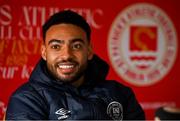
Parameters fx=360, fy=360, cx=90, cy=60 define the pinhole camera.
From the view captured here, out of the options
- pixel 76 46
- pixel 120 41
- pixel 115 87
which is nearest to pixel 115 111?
pixel 115 87

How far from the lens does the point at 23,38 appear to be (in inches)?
92.8

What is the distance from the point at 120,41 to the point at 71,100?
1299mm

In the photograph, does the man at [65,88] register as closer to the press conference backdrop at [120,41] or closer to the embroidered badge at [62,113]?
the embroidered badge at [62,113]

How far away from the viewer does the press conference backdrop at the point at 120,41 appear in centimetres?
234

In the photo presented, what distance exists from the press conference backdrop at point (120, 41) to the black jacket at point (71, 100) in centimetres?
101

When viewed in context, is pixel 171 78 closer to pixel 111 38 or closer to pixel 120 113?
pixel 111 38

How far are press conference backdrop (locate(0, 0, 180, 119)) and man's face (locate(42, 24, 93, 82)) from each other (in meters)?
1.06

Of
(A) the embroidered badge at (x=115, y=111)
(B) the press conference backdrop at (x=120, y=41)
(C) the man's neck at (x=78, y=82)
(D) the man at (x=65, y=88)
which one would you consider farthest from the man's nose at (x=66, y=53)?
(B) the press conference backdrop at (x=120, y=41)

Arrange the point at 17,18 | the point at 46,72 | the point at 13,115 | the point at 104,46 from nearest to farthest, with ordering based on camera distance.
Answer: the point at 13,115, the point at 46,72, the point at 17,18, the point at 104,46

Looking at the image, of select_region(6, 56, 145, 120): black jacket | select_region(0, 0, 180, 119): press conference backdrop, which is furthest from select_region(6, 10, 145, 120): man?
select_region(0, 0, 180, 119): press conference backdrop

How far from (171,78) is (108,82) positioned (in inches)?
51.2

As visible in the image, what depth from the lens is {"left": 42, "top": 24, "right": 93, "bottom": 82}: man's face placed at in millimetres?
1305

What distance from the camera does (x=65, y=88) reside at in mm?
1322

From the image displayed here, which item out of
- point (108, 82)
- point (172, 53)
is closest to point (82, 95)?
point (108, 82)
